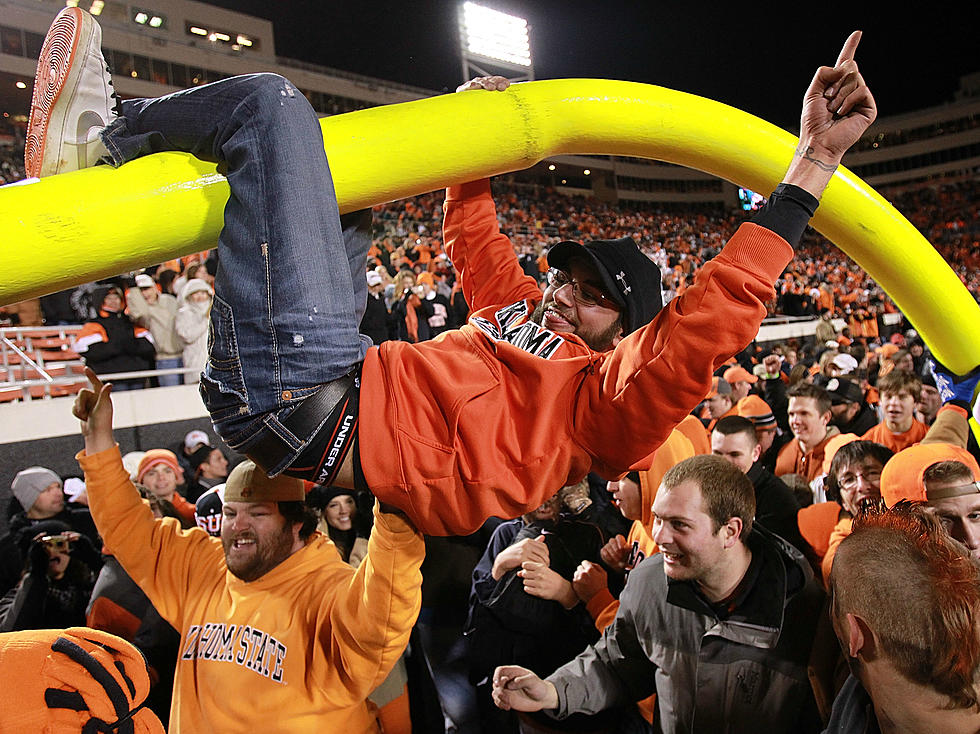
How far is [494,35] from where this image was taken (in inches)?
791

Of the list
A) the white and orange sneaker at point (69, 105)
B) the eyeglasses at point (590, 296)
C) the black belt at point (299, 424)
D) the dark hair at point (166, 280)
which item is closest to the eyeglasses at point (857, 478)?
the eyeglasses at point (590, 296)

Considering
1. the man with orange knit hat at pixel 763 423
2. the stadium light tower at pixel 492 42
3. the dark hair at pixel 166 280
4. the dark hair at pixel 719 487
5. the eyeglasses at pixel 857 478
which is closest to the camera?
the dark hair at pixel 719 487

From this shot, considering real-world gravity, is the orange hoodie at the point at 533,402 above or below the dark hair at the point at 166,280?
above

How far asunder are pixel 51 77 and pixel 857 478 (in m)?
2.89

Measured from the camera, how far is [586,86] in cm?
157

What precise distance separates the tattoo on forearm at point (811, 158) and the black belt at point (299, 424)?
103cm

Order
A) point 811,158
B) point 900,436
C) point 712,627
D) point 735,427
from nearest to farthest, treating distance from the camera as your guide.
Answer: point 811,158 < point 712,627 < point 735,427 < point 900,436

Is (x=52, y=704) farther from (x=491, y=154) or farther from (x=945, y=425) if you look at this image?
(x=945, y=425)

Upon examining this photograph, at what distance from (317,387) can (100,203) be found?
48 centimetres

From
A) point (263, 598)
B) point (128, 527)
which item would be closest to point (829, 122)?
point (263, 598)

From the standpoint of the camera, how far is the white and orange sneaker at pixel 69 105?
4.09 ft

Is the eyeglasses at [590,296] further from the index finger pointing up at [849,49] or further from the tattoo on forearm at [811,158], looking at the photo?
the index finger pointing up at [849,49]

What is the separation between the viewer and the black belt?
129 centimetres

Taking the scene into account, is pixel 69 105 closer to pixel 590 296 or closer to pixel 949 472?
pixel 590 296
